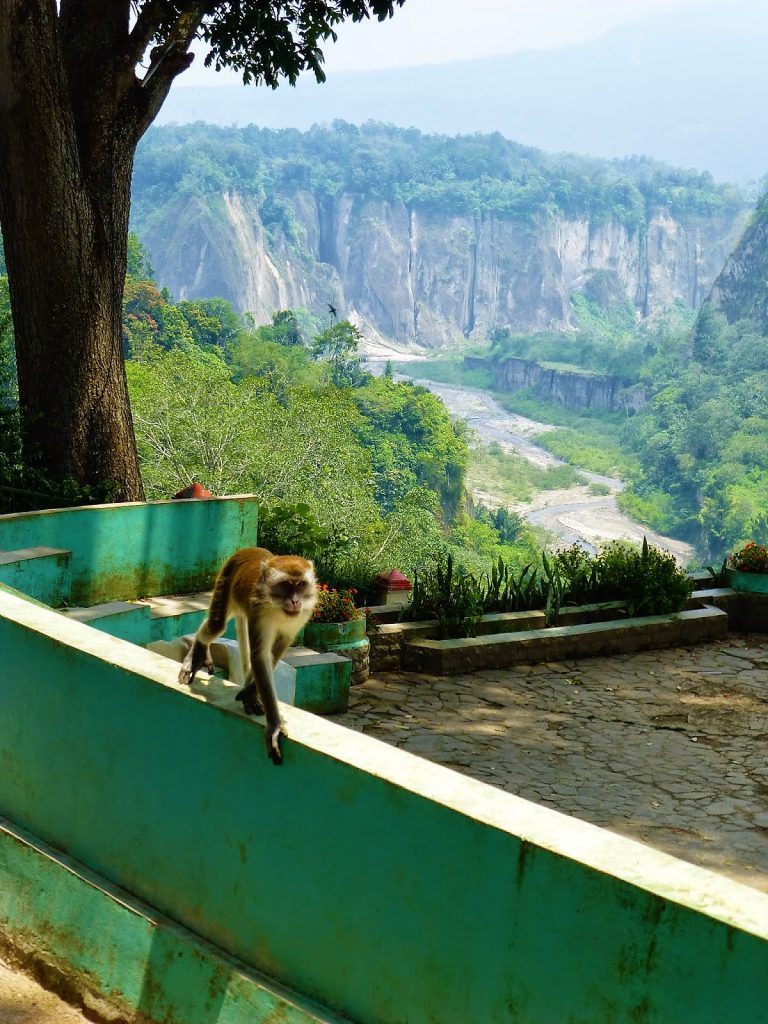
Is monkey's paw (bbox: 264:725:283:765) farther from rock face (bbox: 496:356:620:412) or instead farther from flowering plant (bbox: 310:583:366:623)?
rock face (bbox: 496:356:620:412)

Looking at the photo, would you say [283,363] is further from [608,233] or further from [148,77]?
[608,233]

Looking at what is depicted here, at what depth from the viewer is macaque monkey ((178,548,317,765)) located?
2.68m

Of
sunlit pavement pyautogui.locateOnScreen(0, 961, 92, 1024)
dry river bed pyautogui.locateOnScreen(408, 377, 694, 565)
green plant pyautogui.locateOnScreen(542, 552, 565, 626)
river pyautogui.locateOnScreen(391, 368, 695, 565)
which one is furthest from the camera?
dry river bed pyautogui.locateOnScreen(408, 377, 694, 565)

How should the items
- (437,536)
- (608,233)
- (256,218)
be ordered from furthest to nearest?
(608,233), (256,218), (437,536)

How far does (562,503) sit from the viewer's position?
87.2 meters

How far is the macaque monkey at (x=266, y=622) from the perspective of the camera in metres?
2.68

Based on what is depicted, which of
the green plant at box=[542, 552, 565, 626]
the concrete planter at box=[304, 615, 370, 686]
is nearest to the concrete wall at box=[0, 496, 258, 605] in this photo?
the concrete planter at box=[304, 615, 370, 686]

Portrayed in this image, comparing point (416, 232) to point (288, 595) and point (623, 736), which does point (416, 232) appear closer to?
point (623, 736)

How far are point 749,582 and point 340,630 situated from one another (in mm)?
4364

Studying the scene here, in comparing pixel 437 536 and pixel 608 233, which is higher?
pixel 608 233

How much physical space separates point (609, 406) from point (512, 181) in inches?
2340

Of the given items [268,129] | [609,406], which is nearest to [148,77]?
[609,406]

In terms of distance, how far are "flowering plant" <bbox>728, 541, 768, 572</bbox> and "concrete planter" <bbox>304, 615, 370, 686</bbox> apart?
13.5 ft

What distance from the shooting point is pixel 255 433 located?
115 ft
